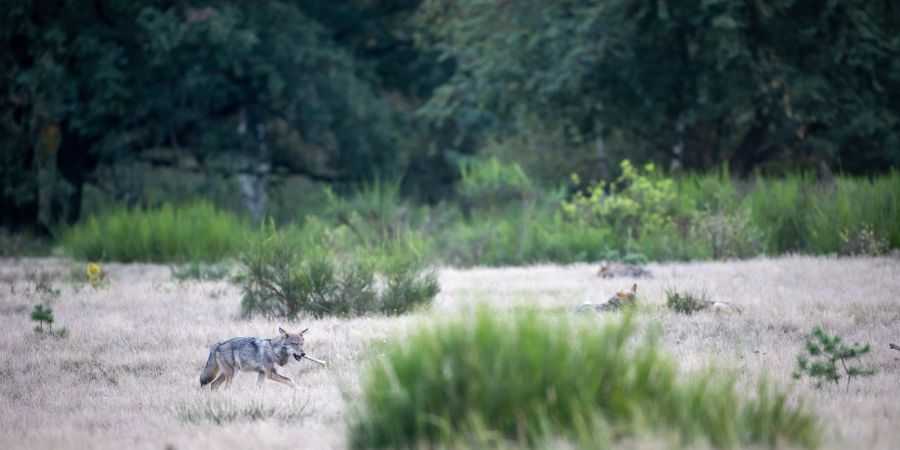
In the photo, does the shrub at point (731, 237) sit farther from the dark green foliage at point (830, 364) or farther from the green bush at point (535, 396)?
the green bush at point (535, 396)

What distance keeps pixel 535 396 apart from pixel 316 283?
544 cm

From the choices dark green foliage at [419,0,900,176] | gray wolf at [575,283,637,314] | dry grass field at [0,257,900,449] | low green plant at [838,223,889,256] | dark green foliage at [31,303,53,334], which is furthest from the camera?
dark green foliage at [419,0,900,176]

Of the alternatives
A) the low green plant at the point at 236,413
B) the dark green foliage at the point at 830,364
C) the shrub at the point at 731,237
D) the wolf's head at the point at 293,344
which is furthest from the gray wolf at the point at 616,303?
the shrub at the point at 731,237

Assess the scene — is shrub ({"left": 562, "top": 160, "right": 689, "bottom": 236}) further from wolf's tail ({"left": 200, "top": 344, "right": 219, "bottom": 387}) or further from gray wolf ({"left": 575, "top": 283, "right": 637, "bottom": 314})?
wolf's tail ({"left": 200, "top": 344, "right": 219, "bottom": 387})

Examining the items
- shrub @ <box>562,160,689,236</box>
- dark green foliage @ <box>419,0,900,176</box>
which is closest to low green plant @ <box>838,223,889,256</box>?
shrub @ <box>562,160,689,236</box>

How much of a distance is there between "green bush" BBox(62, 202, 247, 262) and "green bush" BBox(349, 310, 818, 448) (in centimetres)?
1148

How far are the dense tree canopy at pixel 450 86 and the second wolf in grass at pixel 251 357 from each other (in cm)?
1390

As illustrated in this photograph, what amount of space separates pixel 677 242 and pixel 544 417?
34.4ft

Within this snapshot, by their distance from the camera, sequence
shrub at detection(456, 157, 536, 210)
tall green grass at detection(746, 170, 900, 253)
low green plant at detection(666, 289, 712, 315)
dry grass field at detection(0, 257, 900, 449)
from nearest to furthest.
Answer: dry grass field at detection(0, 257, 900, 449), low green plant at detection(666, 289, 712, 315), tall green grass at detection(746, 170, 900, 253), shrub at detection(456, 157, 536, 210)

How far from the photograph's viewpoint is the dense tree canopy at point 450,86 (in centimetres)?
2028

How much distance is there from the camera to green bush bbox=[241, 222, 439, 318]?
964 centimetres

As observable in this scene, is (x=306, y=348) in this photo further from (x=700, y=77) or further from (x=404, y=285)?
(x=700, y=77)

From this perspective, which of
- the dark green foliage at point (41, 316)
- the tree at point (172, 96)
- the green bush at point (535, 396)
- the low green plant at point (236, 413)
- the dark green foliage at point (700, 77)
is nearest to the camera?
the green bush at point (535, 396)

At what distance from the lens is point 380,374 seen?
4.79 m
